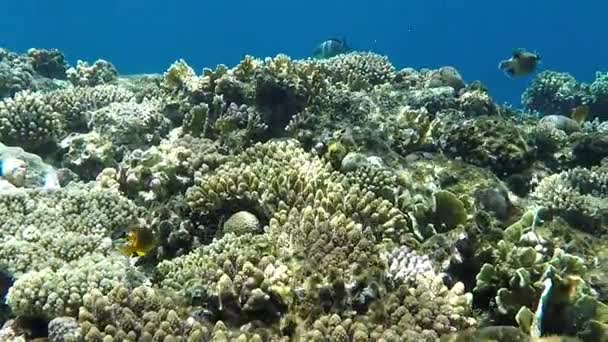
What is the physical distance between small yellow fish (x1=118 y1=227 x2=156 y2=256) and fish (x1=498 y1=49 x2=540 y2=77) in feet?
24.1

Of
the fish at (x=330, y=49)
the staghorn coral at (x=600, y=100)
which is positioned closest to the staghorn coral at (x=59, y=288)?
the fish at (x=330, y=49)

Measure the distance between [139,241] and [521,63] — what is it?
767 cm

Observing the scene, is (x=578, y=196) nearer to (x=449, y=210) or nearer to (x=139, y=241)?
(x=449, y=210)

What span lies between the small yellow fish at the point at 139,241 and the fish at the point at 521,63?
7355mm

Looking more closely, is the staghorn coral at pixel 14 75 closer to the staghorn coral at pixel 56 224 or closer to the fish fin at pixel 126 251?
the staghorn coral at pixel 56 224

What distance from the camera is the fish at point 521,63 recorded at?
9867 mm

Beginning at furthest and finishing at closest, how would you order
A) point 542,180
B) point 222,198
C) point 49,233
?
point 542,180 < point 222,198 < point 49,233

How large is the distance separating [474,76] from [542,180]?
5341 inches

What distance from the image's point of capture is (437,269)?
15.1 feet

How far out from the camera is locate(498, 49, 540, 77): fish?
9.87m

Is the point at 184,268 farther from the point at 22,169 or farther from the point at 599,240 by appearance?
the point at 599,240

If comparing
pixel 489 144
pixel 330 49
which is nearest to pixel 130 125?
pixel 489 144

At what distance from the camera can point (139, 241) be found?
4938 mm

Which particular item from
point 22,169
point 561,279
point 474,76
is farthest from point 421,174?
point 474,76
